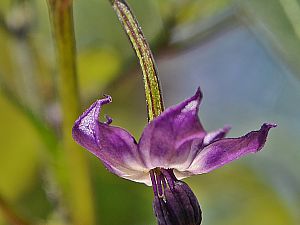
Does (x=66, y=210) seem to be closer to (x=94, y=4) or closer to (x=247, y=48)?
(x=94, y=4)

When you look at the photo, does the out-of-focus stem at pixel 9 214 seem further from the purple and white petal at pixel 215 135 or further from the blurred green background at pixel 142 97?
the purple and white petal at pixel 215 135

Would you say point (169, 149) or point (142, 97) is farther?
point (142, 97)

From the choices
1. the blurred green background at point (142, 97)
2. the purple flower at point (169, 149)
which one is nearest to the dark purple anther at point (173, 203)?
the purple flower at point (169, 149)

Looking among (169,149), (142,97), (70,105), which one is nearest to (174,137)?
(169,149)

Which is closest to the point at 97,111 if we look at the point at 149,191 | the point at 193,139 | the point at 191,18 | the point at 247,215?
the point at 193,139

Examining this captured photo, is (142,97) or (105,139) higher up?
(105,139)

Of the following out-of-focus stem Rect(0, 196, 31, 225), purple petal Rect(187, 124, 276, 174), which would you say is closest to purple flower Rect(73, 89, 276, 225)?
purple petal Rect(187, 124, 276, 174)

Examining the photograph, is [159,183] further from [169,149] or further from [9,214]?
[9,214]
